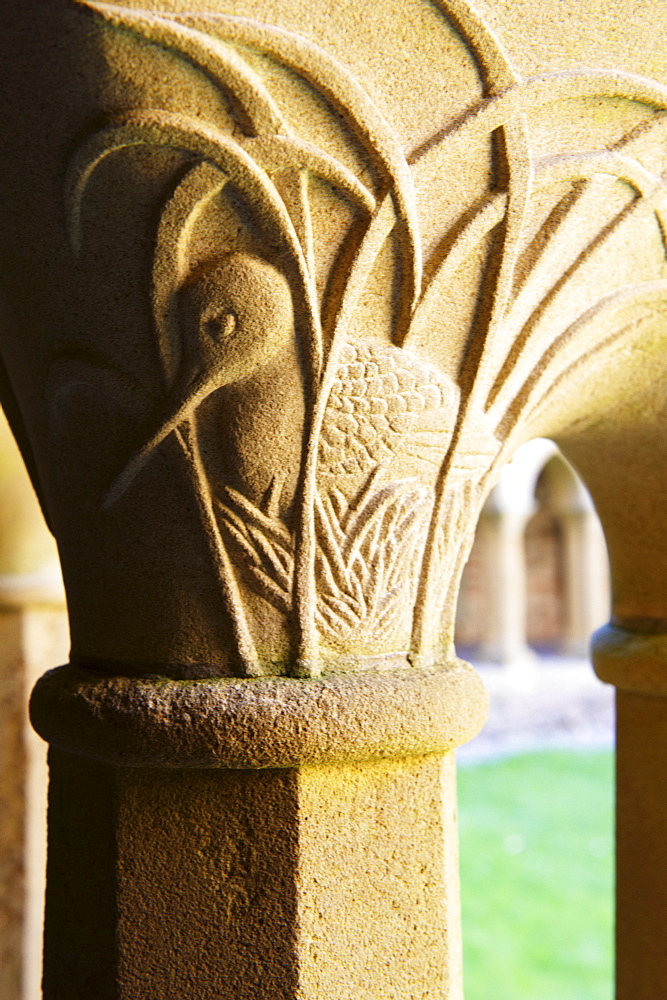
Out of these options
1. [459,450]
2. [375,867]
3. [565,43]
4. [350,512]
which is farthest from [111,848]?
[565,43]

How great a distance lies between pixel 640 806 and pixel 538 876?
3.54 meters

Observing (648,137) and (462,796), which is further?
(462,796)

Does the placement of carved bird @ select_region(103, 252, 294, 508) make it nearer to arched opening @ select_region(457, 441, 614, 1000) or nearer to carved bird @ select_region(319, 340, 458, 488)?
carved bird @ select_region(319, 340, 458, 488)

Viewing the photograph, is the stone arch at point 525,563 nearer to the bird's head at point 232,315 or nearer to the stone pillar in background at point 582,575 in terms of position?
the stone pillar in background at point 582,575

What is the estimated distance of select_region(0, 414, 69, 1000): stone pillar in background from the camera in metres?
1.83

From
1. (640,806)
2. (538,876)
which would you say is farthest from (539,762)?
(640,806)

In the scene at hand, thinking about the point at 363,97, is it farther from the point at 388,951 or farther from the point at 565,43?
the point at 388,951

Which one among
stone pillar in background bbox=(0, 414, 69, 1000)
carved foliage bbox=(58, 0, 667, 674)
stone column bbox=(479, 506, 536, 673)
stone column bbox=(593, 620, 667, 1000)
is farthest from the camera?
stone column bbox=(479, 506, 536, 673)

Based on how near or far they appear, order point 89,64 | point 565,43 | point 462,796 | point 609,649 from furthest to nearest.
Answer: point 462,796 → point 609,649 → point 565,43 → point 89,64

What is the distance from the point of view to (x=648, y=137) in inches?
34.3

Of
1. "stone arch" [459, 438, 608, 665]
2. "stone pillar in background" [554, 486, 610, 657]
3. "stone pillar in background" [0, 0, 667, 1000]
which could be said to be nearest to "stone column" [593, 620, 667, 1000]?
"stone pillar in background" [0, 0, 667, 1000]

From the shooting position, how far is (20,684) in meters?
1.85

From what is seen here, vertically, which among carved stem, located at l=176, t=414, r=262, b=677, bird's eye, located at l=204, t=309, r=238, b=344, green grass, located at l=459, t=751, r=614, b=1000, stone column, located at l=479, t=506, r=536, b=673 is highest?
bird's eye, located at l=204, t=309, r=238, b=344

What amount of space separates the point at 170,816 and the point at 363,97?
639 millimetres
